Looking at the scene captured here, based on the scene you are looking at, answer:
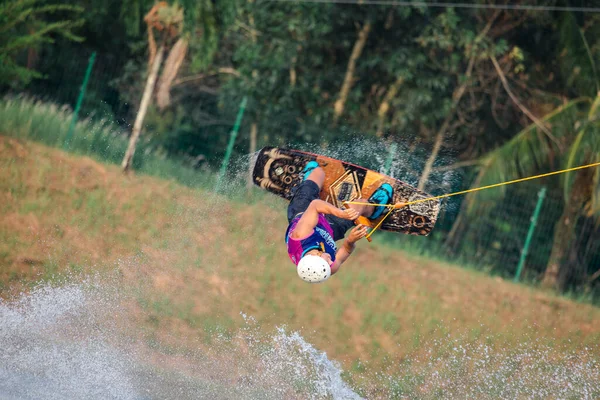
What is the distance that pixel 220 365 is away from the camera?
30.2ft

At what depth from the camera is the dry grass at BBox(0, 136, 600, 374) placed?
10.1 metres

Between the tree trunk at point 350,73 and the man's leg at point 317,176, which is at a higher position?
the tree trunk at point 350,73

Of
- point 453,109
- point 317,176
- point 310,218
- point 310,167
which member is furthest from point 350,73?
point 310,218

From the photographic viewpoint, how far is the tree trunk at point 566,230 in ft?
42.9

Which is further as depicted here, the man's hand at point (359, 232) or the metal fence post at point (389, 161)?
the metal fence post at point (389, 161)

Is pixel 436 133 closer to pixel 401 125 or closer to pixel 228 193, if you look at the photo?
pixel 401 125

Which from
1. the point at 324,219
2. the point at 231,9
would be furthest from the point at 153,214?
the point at 324,219

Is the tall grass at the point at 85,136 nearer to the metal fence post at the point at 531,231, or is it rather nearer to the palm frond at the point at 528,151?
the palm frond at the point at 528,151

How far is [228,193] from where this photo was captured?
11.7m

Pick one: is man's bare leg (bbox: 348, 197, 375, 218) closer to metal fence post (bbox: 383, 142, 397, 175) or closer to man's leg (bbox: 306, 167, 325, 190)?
Result: man's leg (bbox: 306, 167, 325, 190)

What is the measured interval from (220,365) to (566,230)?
21.1ft

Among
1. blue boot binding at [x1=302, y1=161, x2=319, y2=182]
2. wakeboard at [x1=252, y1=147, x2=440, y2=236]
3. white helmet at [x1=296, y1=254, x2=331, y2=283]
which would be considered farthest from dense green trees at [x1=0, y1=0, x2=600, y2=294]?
white helmet at [x1=296, y1=254, x2=331, y2=283]

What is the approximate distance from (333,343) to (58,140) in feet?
16.7

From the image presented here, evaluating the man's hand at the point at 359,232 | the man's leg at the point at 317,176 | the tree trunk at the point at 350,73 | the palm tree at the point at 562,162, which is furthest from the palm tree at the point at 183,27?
the man's hand at the point at 359,232
